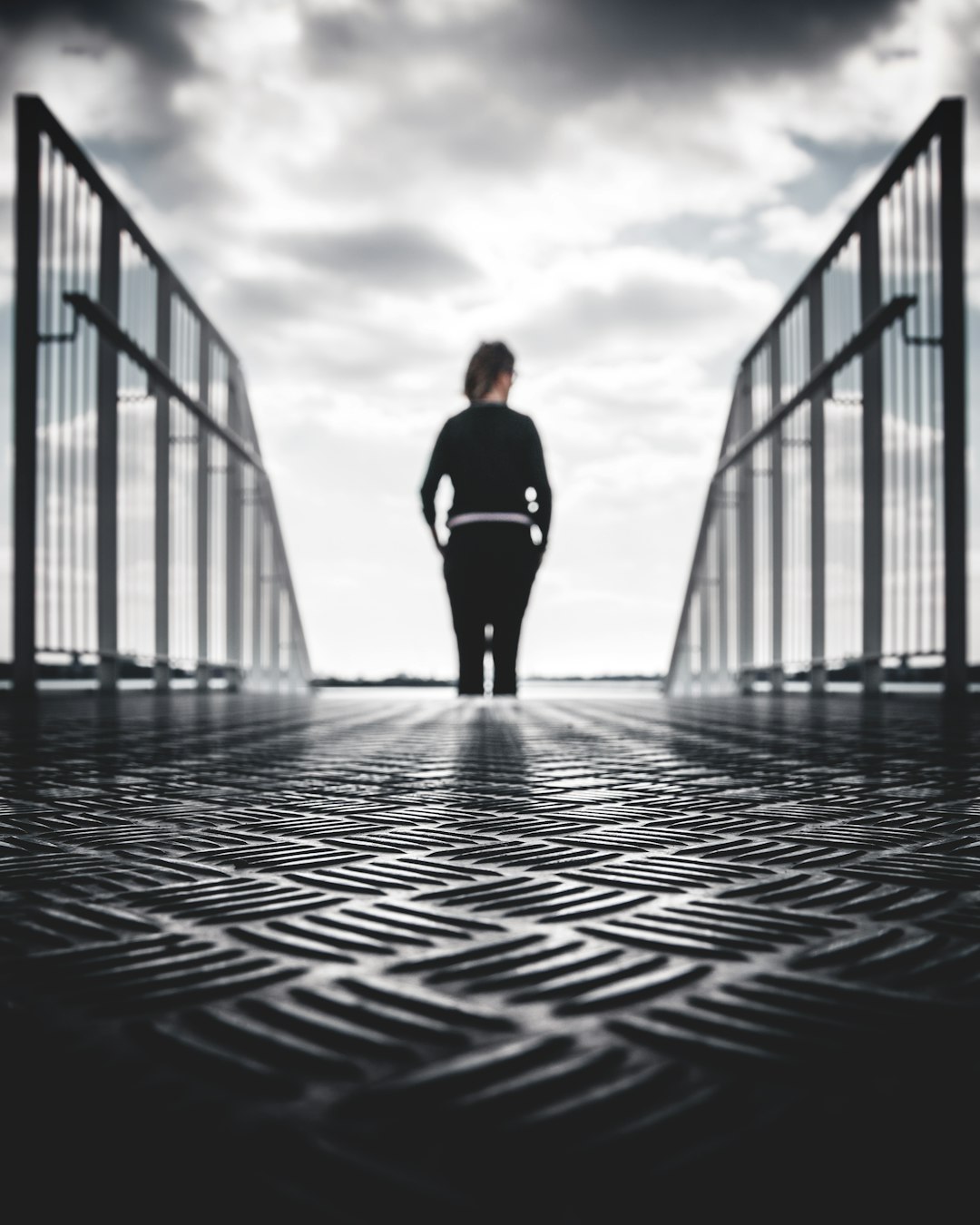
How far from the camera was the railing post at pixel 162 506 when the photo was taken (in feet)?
28.4

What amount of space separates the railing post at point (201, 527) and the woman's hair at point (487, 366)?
162 inches

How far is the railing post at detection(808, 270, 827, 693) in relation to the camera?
827 centimetres

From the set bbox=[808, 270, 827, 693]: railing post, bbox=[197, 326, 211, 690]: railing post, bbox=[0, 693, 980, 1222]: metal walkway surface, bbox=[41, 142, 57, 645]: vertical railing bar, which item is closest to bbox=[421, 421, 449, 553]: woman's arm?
bbox=[41, 142, 57, 645]: vertical railing bar

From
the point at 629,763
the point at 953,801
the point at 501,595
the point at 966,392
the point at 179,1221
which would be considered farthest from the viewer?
the point at 501,595

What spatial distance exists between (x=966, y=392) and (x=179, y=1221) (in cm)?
646

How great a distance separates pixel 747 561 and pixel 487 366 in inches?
203

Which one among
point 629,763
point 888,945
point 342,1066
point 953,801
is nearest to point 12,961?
point 342,1066

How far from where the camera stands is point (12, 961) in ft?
2.90

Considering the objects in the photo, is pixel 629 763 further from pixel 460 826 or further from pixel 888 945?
pixel 888 945

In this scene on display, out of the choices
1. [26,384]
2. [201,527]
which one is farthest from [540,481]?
[201,527]

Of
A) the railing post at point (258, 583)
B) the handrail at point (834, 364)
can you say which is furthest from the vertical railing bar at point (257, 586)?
the handrail at point (834, 364)

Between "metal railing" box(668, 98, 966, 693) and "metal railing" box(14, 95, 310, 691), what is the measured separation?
5218 mm

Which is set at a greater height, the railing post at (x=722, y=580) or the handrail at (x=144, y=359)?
the handrail at (x=144, y=359)

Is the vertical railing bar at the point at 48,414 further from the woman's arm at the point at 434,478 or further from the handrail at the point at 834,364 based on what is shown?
the handrail at the point at 834,364
